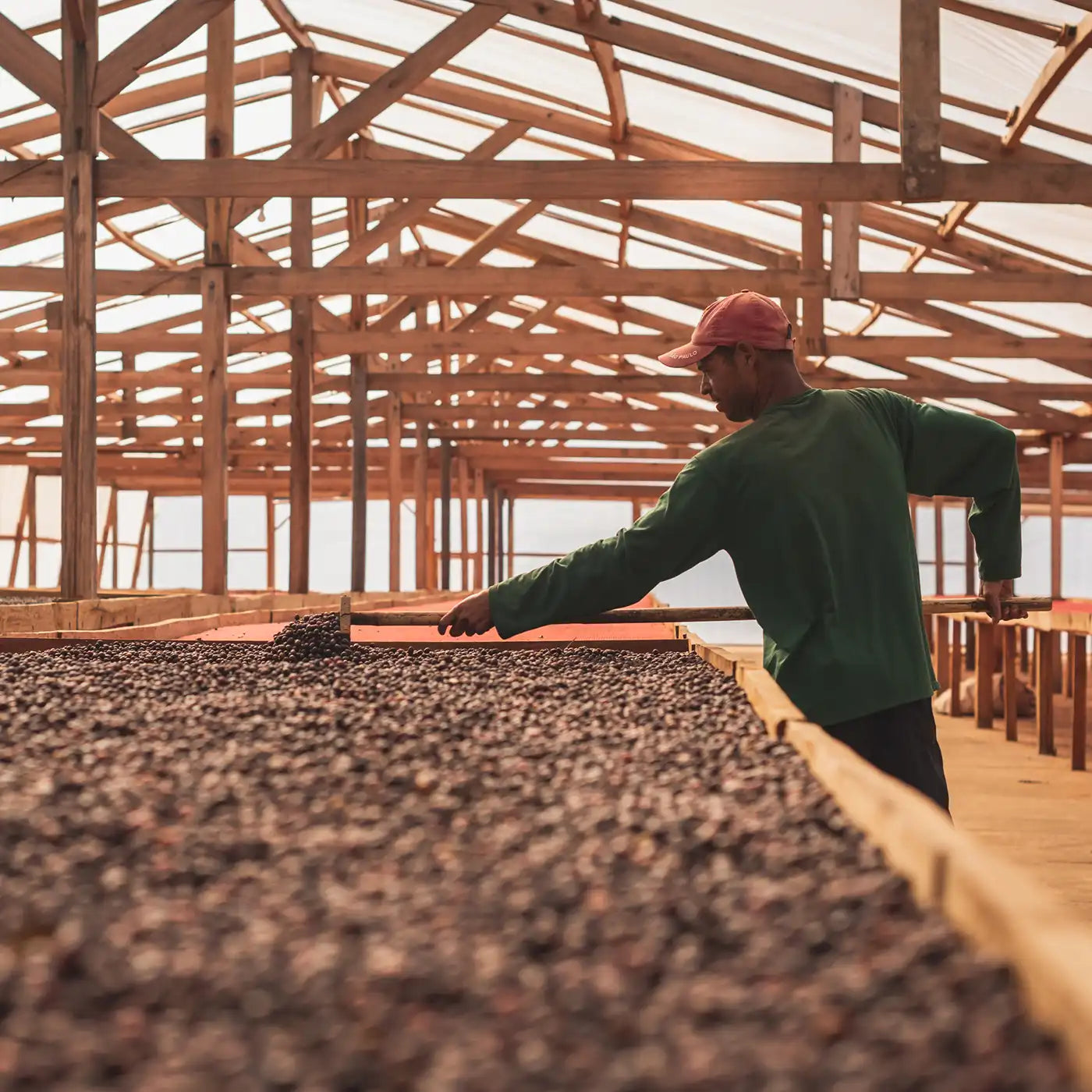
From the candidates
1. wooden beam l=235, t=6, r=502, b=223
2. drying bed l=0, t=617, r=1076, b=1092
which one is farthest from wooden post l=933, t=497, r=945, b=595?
drying bed l=0, t=617, r=1076, b=1092

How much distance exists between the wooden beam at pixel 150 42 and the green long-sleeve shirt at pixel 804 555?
359 cm

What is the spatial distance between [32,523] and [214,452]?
1264 cm

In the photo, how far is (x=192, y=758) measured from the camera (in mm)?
1586

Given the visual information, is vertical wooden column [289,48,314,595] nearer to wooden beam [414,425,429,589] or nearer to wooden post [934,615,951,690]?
wooden beam [414,425,429,589]

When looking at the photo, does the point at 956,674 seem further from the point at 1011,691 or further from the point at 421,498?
the point at 421,498

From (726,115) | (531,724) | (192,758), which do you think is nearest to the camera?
(192,758)

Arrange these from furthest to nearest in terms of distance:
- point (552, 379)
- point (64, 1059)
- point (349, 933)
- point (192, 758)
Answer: point (552, 379) → point (192, 758) → point (349, 933) → point (64, 1059)

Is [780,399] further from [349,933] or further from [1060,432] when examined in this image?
[1060,432]

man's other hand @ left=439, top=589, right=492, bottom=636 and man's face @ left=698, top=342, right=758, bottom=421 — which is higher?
man's face @ left=698, top=342, right=758, bottom=421

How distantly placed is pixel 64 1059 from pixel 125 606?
13.1 feet

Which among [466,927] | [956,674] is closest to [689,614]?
[466,927]

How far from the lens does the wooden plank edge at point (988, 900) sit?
29.3 inches

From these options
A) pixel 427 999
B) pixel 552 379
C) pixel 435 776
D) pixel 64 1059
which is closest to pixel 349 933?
pixel 427 999

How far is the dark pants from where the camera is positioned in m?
2.15
